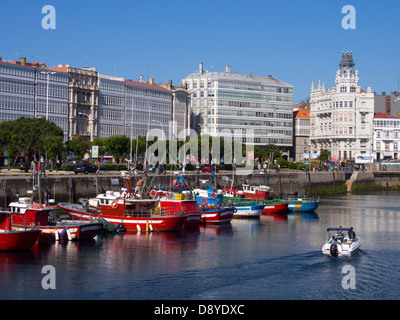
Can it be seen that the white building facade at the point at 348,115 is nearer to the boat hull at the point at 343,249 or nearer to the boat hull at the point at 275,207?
the boat hull at the point at 275,207

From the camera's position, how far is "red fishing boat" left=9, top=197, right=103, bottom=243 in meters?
52.9

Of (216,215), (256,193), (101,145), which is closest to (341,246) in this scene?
(216,215)

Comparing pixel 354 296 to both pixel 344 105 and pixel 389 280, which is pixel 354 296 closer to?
pixel 389 280

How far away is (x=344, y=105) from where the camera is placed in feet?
622

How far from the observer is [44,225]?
54156mm

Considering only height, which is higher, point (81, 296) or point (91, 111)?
point (91, 111)

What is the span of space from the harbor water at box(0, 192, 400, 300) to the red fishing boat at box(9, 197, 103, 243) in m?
0.98

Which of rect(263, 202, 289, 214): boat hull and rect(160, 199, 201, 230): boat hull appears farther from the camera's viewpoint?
rect(263, 202, 289, 214): boat hull

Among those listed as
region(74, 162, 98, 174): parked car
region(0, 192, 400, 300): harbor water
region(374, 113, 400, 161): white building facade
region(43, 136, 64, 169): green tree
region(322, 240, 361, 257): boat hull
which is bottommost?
region(0, 192, 400, 300): harbor water

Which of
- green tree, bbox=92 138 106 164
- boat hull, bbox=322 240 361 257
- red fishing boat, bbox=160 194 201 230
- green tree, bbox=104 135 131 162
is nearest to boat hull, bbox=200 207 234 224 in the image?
red fishing boat, bbox=160 194 201 230

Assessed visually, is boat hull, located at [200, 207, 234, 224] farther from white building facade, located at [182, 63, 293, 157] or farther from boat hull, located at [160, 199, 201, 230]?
white building facade, located at [182, 63, 293, 157]

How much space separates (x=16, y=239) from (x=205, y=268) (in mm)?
13198
